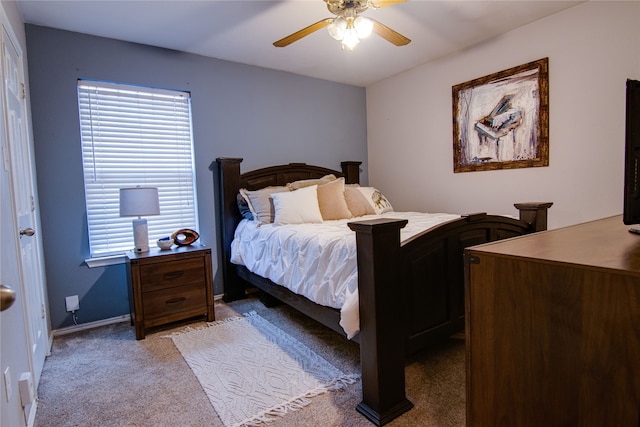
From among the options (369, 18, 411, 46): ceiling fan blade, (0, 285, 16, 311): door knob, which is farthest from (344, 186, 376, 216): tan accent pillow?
(0, 285, 16, 311): door knob

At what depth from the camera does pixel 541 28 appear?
2.88m

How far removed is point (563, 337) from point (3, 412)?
1.77 m

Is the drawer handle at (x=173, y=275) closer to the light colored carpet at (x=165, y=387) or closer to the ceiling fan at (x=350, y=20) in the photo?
the light colored carpet at (x=165, y=387)

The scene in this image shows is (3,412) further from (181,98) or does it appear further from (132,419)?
(181,98)

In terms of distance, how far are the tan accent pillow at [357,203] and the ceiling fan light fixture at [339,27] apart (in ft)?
5.33

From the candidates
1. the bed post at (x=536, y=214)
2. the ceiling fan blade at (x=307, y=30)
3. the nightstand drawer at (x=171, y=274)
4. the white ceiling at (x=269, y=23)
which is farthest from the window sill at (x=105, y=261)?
the bed post at (x=536, y=214)

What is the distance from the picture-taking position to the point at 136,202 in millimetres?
2643

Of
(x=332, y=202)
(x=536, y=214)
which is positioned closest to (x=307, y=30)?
(x=332, y=202)

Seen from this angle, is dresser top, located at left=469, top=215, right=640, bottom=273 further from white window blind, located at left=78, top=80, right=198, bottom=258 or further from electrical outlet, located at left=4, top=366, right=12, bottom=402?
white window blind, located at left=78, top=80, right=198, bottom=258

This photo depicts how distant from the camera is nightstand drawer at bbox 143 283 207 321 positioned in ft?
8.63

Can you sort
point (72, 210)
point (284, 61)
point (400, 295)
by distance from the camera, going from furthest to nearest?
point (284, 61)
point (72, 210)
point (400, 295)

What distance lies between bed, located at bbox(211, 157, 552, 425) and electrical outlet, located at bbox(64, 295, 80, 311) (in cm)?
159

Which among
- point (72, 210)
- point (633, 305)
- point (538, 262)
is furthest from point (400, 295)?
point (72, 210)

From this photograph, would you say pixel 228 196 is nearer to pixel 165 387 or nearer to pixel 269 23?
pixel 269 23
